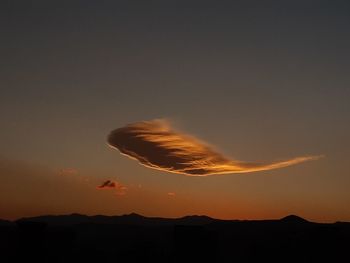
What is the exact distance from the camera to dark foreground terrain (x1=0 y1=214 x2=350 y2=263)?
199 ft

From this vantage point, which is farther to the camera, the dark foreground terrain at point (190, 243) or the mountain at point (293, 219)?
the mountain at point (293, 219)

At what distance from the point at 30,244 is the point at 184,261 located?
62.2ft

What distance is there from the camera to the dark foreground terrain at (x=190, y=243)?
60688mm

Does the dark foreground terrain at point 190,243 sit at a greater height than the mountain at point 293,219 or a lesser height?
lesser

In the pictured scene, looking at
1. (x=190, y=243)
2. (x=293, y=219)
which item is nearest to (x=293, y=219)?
(x=293, y=219)

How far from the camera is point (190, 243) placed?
2402 inches

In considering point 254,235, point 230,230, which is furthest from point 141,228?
point 254,235

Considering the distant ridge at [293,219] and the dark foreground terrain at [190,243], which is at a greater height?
the distant ridge at [293,219]

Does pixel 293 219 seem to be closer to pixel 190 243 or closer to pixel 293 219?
pixel 293 219

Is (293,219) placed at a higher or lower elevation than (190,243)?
higher

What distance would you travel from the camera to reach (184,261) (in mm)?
60500

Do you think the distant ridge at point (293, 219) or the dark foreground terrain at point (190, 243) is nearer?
the dark foreground terrain at point (190, 243)

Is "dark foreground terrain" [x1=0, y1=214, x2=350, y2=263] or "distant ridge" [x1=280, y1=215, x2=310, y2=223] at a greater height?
"distant ridge" [x1=280, y1=215, x2=310, y2=223]

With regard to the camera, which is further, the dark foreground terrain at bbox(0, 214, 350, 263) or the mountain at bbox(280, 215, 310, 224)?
the mountain at bbox(280, 215, 310, 224)
